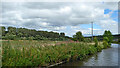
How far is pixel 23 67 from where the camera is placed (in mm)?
5926

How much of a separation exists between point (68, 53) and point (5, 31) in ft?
27.4

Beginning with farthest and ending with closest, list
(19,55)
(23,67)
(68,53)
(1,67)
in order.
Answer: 1. (68,53)
2. (19,55)
3. (23,67)
4. (1,67)

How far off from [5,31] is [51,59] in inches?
324

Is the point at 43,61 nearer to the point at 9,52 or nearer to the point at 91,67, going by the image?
the point at 9,52

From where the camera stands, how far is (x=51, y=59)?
312 inches

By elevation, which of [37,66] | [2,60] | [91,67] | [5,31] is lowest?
[91,67]

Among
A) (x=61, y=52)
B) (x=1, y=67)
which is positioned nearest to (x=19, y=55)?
(x=1, y=67)

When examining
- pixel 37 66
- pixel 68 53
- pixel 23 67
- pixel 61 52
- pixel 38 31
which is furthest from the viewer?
pixel 38 31

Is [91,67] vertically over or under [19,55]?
under

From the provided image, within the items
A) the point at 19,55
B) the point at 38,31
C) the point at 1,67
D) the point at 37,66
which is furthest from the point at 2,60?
the point at 38,31

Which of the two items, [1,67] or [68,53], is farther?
[68,53]

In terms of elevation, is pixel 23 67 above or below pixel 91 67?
above

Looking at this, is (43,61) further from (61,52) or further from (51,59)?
(61,52)

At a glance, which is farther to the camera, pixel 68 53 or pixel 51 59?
pixel 68 53
